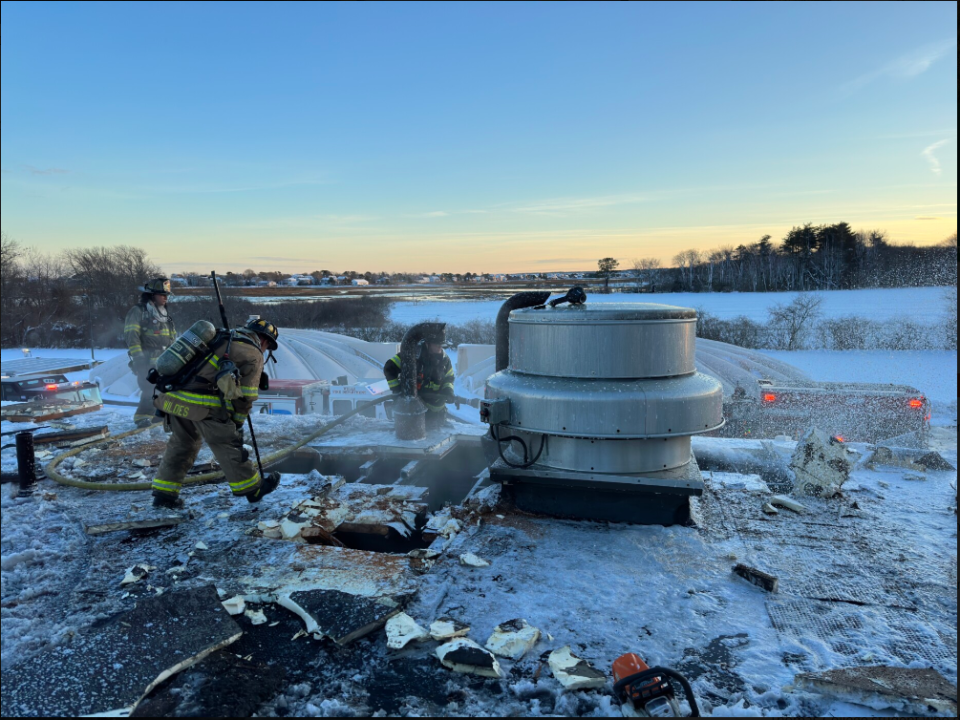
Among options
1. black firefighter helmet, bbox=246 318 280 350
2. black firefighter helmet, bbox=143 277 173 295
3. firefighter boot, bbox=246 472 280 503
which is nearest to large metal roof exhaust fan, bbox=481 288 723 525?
firefighter boot, bbox=246 472 280 503

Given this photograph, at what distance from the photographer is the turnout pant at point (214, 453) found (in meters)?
4.52

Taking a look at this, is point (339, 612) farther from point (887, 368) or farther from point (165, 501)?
point (887, 368)

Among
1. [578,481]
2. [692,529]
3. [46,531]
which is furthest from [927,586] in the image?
[46,531]

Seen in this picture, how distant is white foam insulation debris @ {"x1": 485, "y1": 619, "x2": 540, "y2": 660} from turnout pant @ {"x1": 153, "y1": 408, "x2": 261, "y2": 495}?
2.71 meters

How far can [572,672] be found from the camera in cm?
240

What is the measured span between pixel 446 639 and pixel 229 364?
2859 millimetres

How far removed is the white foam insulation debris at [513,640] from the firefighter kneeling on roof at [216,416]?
2708 millimetres

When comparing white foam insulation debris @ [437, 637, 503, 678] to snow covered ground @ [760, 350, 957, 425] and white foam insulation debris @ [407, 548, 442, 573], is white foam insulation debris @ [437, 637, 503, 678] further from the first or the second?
snow covered ground @ [760, 350, 957, 425]

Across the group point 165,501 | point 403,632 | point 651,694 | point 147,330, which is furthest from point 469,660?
point 147,330

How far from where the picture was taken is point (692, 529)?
3.80 meters

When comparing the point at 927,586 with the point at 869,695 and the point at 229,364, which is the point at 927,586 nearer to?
the point at 869,695

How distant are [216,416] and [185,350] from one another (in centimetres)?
57

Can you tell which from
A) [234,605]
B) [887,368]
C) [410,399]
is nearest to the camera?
[234,605]

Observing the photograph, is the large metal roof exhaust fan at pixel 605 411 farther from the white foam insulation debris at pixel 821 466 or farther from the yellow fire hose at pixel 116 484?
the yellow fire hose at pixel 116 484
